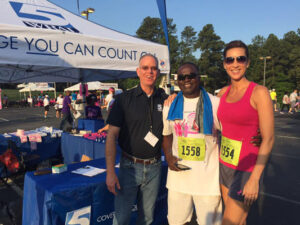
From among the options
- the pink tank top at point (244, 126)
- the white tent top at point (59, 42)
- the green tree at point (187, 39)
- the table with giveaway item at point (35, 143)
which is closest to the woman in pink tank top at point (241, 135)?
the pink tank top at point (244, 126)

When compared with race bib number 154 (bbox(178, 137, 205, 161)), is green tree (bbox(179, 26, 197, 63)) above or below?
above

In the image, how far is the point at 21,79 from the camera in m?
6.29

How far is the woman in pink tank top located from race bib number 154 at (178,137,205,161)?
0.18 meters

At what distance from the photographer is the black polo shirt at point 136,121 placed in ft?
6.70

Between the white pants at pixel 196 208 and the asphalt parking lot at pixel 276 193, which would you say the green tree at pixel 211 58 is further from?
the white pants at pixel 196 208

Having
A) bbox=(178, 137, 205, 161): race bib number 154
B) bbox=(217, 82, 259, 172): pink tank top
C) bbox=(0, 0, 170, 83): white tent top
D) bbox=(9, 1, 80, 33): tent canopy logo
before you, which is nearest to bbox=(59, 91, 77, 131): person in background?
bbox=(0, 0, 170, 83): white tent top

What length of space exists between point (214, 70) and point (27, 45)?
5402 centimetres

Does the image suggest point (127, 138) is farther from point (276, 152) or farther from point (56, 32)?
point (276, 152)

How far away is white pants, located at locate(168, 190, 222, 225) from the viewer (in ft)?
6.25

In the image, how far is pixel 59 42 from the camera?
350cm

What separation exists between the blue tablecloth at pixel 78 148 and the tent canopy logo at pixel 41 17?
7.01 ft

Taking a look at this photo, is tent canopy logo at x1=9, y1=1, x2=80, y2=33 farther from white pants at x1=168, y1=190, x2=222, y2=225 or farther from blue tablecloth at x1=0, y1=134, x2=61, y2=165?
white pants at x1=168, y1=190, x2=222, y2=225

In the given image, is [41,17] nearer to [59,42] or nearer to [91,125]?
[59,42]

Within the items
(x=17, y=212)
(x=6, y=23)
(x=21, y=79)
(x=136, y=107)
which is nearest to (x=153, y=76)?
(x=136, y=107)
